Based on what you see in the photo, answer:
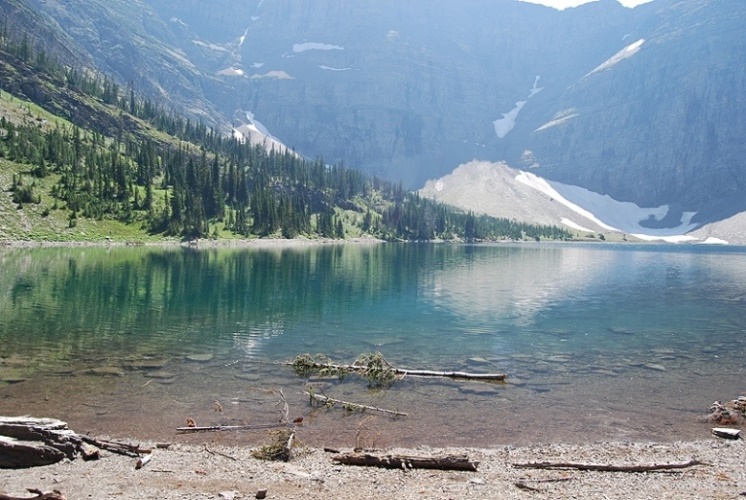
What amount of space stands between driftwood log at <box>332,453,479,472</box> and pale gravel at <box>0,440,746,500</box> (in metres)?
0.27

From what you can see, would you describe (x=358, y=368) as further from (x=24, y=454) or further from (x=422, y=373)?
(x=24, y=454)

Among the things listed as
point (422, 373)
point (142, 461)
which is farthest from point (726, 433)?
point (142, 461)

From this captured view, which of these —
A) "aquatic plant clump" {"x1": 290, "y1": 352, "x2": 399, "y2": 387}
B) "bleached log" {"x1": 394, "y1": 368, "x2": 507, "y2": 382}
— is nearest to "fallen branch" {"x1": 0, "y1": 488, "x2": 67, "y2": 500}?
"aquatic plant clump" {"x1": 290, "y1": 352, "x2": 399, "y2": 387}

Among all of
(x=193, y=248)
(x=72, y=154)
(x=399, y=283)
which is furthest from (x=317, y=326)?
(x=72, y=154)

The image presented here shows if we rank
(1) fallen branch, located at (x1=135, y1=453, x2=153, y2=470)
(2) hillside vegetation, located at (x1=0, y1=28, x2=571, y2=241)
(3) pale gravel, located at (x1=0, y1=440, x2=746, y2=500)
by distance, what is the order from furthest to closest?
(2) hillside vegetation, located at (x1=0, y1=28, x2=571, y2=241) → (1) fallen branch, located at (x1=135, y1=453, x2=153, y2=470) → (3) pale gravel, located at (x1=0, y1=440, x2=746, y2=500)

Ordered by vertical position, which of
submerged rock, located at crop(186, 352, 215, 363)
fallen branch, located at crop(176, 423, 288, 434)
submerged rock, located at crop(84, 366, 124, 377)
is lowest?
fallen branch, located at crop(176, 423, 288, 434)

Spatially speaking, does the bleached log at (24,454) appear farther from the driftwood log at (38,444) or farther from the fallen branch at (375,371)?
the fallen branch at (375,371)

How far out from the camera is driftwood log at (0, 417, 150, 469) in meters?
13.9

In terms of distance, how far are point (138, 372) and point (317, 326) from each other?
632 inches

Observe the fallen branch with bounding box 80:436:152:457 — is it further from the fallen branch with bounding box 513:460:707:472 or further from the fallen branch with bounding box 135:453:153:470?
the fallen branch with bounding box 513:460:707:472

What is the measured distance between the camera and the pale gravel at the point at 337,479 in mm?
13164

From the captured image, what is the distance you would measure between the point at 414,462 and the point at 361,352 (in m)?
16.2

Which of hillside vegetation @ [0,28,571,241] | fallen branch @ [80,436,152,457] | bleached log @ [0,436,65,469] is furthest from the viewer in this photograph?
hillside vegetation @ [0,28,571,241]

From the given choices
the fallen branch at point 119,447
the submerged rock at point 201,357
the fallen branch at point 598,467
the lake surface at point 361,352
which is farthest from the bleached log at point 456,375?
the fallen branch at point 119,447
